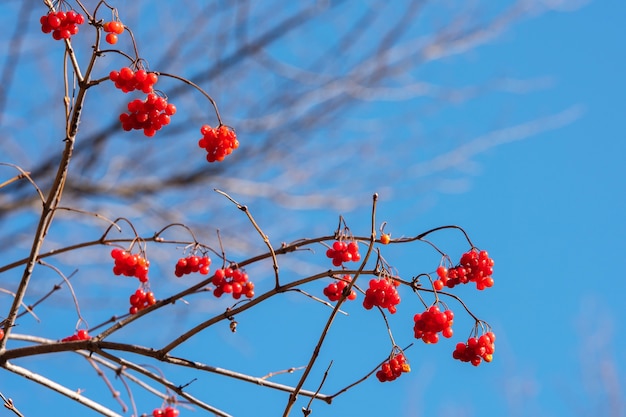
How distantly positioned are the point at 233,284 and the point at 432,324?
A: 1.99 ft

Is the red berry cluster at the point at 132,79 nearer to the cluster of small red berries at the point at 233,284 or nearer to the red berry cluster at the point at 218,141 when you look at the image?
the red berry cluster at the point at 218,141

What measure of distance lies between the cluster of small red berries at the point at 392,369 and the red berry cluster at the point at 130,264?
793 mm

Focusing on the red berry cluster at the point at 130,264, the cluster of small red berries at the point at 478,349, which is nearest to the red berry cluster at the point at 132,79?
the red berry cluster at the point at 130,264

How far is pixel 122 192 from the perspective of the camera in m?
5.55

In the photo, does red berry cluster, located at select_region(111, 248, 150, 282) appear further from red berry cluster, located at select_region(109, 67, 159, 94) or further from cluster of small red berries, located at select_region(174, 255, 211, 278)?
red berry cluster, located at select_region(109, 67, 159, 94)

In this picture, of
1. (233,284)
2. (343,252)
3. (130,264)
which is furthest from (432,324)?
(130,264)

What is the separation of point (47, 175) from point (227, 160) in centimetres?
Answer: 124

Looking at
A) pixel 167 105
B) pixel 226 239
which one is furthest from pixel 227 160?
pixel 167 105

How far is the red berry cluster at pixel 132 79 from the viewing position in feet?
7.04

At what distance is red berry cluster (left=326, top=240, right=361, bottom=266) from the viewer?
89.4 inches

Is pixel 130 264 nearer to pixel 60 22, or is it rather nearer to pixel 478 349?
pixel 60 22

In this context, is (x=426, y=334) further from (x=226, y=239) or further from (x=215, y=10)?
(x=215, y=10)

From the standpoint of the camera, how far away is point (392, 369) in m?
2.21

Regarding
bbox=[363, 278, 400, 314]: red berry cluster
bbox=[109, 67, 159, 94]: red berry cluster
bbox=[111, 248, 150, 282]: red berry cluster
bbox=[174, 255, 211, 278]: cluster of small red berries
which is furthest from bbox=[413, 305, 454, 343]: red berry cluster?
bbox=[109, 67, 159, 94]: red berry cluster
